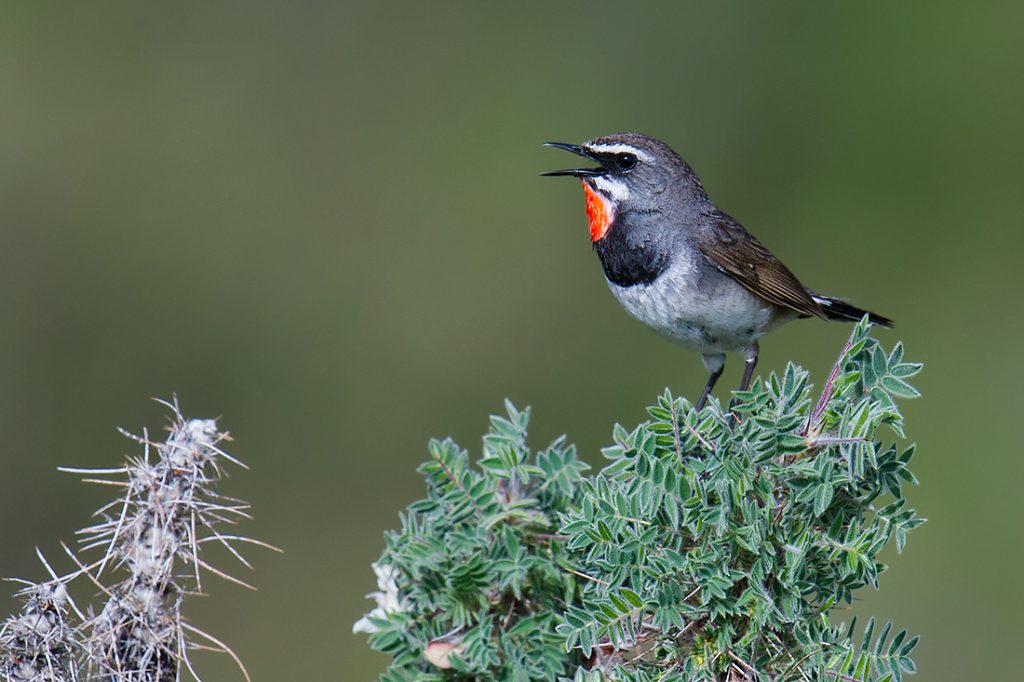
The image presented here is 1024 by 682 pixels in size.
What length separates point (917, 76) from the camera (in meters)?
8.00

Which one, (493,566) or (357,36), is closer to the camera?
(493,566)

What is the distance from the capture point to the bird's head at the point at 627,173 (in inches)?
172

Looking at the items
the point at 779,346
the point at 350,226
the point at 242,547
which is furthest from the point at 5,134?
the point at 779,346

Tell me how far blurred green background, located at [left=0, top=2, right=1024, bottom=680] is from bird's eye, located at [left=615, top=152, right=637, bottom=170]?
335cm

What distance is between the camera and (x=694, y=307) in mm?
4234

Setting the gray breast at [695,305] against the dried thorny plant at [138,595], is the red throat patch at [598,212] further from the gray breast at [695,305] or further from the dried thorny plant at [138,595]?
the dried thorny plant at [138,595]

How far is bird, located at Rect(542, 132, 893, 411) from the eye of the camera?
4.27 m

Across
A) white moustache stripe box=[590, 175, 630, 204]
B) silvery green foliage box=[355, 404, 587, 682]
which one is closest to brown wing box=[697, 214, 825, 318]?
A: white moustache stripe box=[590, 175, 630, 204]

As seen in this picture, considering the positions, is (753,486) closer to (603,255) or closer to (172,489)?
(172,489)

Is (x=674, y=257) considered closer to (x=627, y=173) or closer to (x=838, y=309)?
(x=627, y=173)

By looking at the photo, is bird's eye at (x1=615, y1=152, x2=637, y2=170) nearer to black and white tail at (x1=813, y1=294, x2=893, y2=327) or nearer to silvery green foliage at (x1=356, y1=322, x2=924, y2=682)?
black and white tail at (x1=813, y1=294, x2=893, y2=327)

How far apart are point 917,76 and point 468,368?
3460mm

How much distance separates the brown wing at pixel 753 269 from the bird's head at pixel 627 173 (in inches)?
9.1

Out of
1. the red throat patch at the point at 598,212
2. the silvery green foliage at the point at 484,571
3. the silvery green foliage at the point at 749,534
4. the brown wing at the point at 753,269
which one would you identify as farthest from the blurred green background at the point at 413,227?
the silvery green foliage at the point at 749,534
